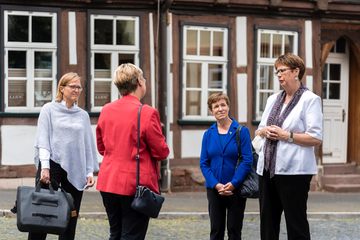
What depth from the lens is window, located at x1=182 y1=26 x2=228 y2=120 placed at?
1437 cm

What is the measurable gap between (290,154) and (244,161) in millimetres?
933

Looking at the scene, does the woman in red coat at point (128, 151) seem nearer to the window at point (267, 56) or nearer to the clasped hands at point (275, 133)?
the clasped hands at point (275, 133)

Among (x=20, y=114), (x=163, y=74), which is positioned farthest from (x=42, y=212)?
(x=163, y=74)

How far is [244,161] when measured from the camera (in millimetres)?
6527

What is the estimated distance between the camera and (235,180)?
6.46 m

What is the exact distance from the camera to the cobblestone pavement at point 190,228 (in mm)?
8953

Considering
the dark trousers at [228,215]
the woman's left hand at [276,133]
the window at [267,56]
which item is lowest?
the dark trousers at [228,215]

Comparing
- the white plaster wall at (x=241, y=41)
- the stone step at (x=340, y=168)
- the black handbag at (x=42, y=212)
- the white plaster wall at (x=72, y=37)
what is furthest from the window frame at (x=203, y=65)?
the black handbag at (x=42, y=212)

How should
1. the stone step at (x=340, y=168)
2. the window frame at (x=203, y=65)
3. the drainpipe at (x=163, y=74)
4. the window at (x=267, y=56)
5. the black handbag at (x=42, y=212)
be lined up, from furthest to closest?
the stone step at (x=340, y=168), the window at (x=267, y=56), the window frame at (x=203, y=65), the drainpipe at (x=163, y=74), the black handbag at (x=42, y=212)

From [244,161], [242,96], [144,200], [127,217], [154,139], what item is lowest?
[127,217]

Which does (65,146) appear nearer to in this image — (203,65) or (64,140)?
(64,140)

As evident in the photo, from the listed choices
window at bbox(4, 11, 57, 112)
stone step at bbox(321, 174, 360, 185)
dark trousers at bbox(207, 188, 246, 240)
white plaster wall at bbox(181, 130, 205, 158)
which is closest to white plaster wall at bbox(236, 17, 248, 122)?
white plaster wall at bbox(181, 130, 205, 158)

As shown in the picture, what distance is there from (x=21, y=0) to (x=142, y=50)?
238 cm

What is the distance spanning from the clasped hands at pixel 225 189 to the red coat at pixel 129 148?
1.34 m
